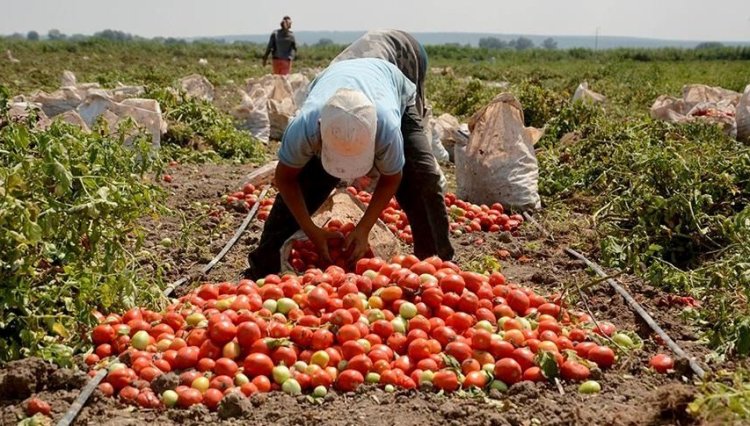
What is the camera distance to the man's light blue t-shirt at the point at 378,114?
4.44 metres

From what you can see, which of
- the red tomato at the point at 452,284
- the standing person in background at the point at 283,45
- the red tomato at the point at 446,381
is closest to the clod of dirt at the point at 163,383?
the red tomato at the point at 446,381

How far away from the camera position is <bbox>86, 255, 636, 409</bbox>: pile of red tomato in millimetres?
3566

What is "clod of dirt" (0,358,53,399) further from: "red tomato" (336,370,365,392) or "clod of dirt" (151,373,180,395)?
"red tomato" (336,370,365,392)

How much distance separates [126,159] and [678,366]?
323 cm

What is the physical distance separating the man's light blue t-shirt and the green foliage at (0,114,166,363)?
0.82 metres

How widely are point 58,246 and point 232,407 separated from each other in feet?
4.23

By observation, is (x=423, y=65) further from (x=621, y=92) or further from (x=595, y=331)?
(x=621, y=92)

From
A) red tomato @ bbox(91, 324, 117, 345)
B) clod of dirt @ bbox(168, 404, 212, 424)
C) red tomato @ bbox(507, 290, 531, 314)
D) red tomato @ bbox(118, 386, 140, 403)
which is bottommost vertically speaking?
clod of dirt @ bbox(168, 404, 212, 424)

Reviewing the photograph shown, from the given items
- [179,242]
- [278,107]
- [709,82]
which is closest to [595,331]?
[179,242]

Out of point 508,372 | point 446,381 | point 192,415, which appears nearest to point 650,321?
point 508,372

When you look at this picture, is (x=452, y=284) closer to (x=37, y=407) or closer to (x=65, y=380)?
(x=65, y=380)

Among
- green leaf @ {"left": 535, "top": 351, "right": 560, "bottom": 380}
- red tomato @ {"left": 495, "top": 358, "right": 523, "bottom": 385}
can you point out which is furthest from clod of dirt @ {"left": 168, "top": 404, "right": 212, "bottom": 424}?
green leaf @ {"left": 535, "top": 351, "right": 560, "bottom": 380}

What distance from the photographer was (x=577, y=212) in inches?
289

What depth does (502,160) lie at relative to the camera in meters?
7.18
